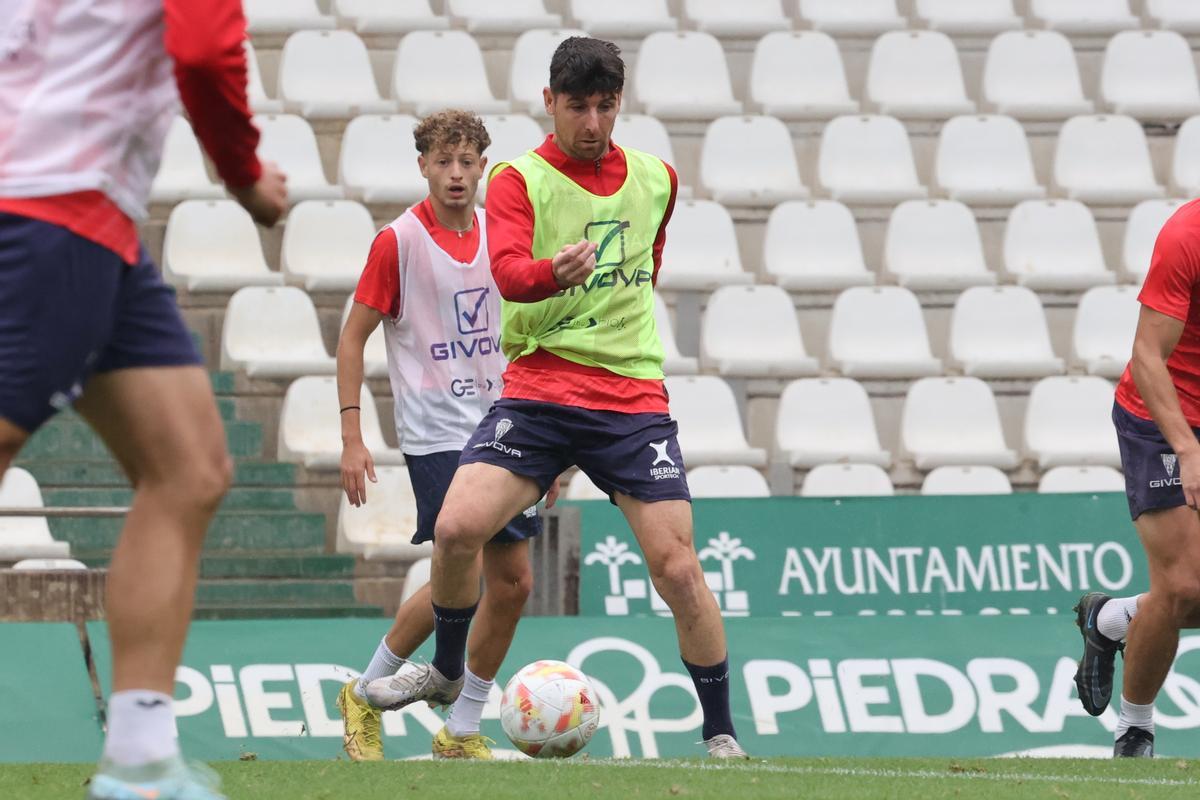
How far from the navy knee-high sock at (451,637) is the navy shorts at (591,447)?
69cm

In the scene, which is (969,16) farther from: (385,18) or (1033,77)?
(385,18)

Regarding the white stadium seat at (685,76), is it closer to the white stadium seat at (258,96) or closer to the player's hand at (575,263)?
the white stadium seat at (258,96)

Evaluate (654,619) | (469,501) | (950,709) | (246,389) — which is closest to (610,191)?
(469,501)

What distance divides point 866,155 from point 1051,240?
1452mm

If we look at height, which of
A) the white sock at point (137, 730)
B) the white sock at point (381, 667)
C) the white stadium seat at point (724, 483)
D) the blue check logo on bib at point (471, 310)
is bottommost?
the white sock at point (381, 667)

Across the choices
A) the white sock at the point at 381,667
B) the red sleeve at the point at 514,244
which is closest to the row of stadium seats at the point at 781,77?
the white sock at the point at 381,667

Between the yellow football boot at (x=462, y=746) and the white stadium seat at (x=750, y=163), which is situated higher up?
the white stadium seat at (x=750, y=163)

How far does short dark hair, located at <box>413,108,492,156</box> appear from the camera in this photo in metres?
6.84

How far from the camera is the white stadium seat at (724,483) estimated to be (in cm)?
1027

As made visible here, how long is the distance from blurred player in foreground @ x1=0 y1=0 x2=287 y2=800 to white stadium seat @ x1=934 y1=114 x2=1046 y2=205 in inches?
395

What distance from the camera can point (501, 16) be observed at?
1367cm

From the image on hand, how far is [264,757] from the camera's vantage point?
25.2 feet

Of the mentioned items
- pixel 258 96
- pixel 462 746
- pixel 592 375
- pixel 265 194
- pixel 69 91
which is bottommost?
pixel 462 746

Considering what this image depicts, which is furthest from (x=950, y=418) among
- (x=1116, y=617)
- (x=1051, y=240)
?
(x=1116, y=617)
